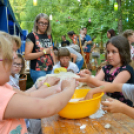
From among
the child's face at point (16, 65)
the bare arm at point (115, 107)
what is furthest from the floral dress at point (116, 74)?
the child's face at point (16, 65)

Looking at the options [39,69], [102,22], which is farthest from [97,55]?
[39,69]

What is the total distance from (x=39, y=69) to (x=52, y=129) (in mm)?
1019

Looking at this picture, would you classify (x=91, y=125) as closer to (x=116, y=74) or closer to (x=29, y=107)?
(x=29, y=107)

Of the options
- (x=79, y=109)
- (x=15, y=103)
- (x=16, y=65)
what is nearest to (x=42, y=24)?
(x=16, y=65)

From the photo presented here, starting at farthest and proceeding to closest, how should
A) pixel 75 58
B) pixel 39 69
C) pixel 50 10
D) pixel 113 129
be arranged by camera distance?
pixel 50 10 → pixel 75 58 → pixel 39 69 → pixel 113 129

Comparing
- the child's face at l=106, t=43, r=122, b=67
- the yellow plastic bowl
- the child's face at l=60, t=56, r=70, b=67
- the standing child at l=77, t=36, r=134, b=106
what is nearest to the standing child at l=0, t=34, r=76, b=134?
the yellow plastic bowl

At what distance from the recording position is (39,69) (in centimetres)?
162

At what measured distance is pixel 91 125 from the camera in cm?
69

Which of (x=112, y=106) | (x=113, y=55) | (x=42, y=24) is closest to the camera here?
(x=112, y=106)

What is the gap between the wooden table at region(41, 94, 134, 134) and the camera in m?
0.64

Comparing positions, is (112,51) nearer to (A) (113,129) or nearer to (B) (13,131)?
(A) (113,129)

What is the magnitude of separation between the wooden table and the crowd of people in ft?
0.19

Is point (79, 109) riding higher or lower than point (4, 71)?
lower

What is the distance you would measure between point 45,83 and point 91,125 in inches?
14.2
